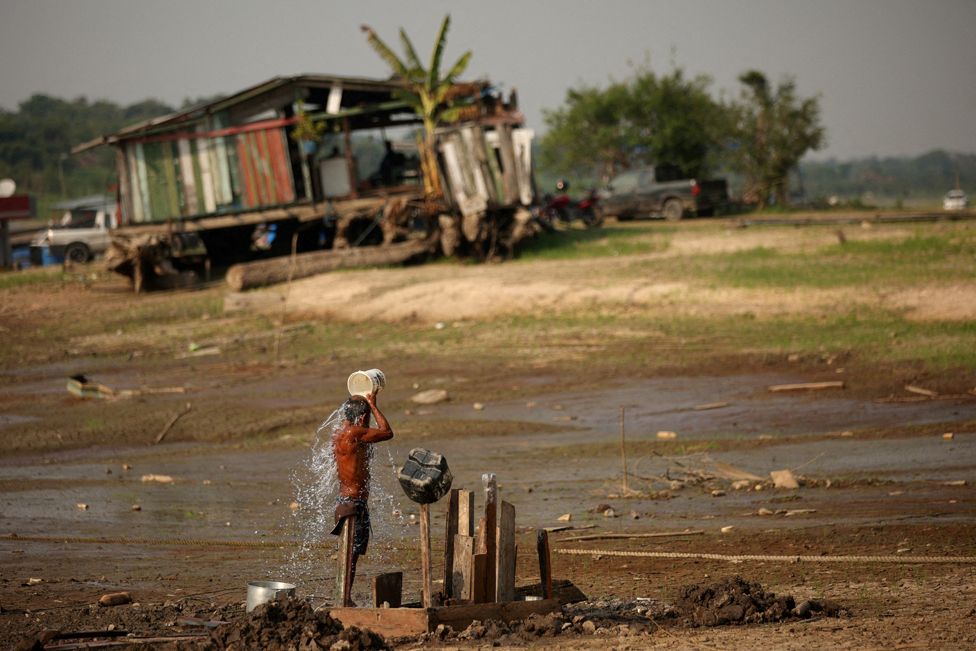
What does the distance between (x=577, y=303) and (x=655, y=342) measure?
2815 mm

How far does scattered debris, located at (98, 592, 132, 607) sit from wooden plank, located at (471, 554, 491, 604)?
252 cm

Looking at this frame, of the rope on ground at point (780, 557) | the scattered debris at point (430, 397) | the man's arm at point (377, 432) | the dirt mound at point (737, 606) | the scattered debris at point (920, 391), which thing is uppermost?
the man's arm at point (377, 432)

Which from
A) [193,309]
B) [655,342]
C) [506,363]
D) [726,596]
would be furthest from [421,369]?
[726,596]

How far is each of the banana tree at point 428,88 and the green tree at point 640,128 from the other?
13945 mm

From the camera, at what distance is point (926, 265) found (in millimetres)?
20156

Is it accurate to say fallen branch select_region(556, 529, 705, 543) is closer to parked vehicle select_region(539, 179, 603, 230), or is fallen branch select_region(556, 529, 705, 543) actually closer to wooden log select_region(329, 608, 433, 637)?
wooden log select_region(329, 608, 433, 637)

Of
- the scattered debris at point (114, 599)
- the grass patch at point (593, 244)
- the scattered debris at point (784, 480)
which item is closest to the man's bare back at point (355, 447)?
the scattered debris at point (114, 599)

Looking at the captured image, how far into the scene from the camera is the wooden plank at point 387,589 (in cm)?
706

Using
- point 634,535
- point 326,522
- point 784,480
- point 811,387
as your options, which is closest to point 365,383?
point 634,535

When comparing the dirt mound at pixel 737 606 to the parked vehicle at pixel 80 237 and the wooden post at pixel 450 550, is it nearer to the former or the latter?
the wooden post at pixel 450 550

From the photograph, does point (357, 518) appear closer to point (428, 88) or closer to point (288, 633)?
point (288, 633)

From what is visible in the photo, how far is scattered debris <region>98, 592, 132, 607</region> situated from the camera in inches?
314

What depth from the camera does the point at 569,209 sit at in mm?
33844

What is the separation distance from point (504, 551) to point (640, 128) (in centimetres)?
4050
